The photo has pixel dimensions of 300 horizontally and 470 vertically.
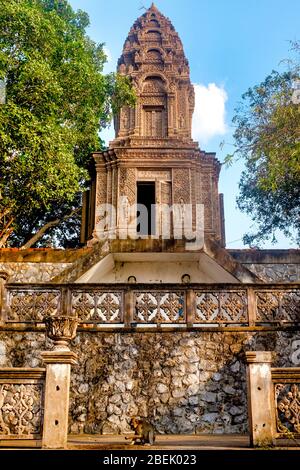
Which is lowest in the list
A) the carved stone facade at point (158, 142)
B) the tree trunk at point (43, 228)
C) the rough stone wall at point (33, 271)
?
the rough stone wall at point (33, 271)

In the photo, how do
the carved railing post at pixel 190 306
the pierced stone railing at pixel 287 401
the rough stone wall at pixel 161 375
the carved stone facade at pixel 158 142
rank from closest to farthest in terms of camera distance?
the pierced stone railing at pixel 287 401
the rough stone wall at pixel 161 375
the carved railing post at pixel 190 306
the carved stone facade at pixel 158 142

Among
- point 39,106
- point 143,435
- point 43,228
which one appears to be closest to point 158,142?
point 43,228

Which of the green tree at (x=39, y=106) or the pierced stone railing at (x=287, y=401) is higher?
the green tree at (x=39, y=106)

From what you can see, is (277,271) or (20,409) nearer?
(20,409)

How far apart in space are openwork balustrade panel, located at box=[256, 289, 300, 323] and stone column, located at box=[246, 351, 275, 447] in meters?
A: 2.85

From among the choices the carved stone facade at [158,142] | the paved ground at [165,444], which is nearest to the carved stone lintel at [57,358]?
the paved ground at [165,444]

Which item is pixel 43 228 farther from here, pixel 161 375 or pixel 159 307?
pixel 161 375

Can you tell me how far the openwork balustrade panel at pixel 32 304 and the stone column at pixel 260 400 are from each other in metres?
3.96

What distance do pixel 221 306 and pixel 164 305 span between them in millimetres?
941

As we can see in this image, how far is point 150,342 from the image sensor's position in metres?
8.18

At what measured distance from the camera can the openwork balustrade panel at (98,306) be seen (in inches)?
329

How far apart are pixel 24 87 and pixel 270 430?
10672mm

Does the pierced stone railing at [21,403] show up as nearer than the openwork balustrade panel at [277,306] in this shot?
Yes

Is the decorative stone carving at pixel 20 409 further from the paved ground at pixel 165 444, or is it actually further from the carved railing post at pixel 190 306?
the carved railing post at pixel 190 306
